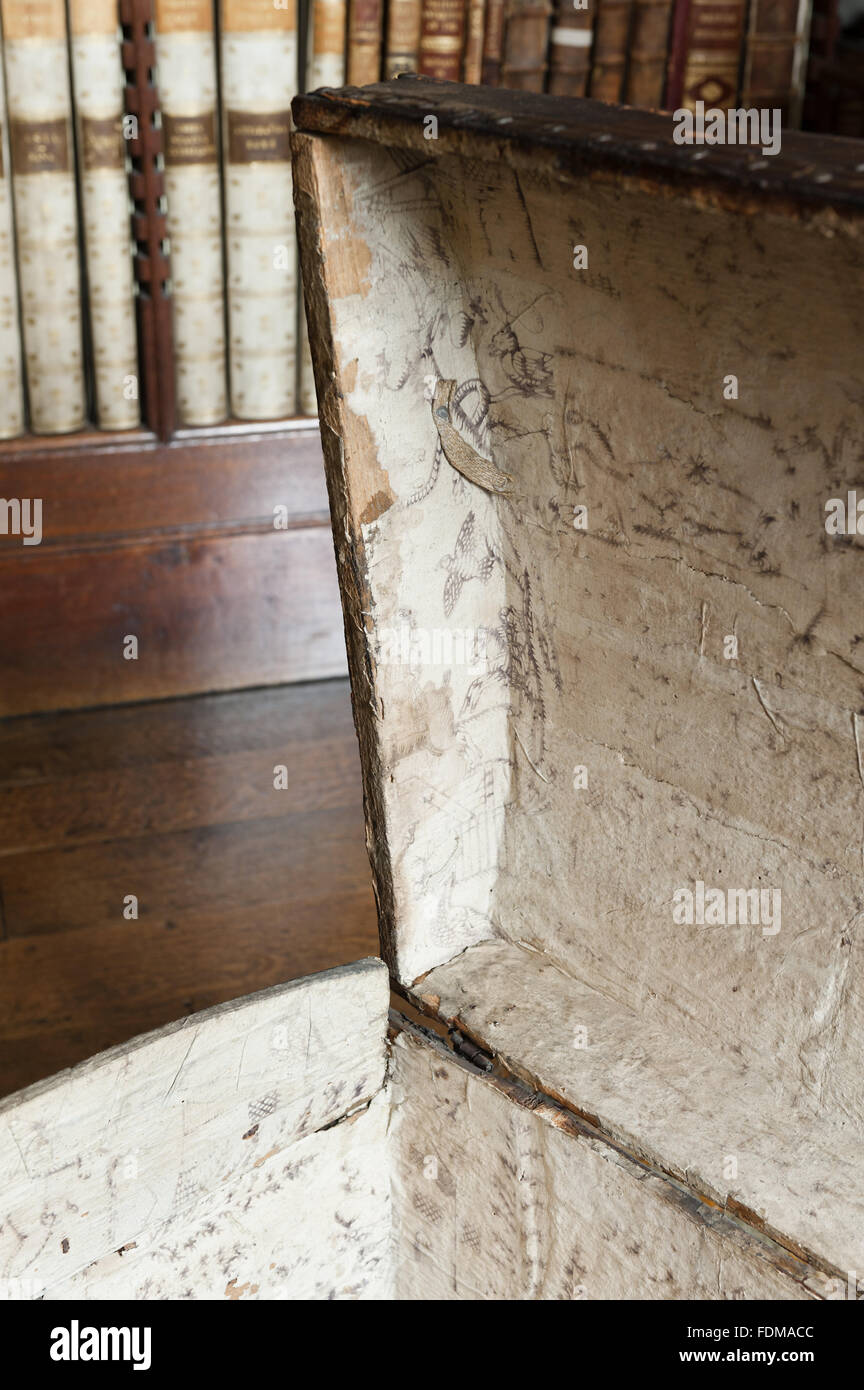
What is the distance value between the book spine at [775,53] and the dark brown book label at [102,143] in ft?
2.99

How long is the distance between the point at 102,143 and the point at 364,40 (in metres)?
0.40

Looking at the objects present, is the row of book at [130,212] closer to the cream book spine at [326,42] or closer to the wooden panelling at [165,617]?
the cream book spine at [326,42]

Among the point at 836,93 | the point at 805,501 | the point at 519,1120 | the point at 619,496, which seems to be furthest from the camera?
the point at 836,93

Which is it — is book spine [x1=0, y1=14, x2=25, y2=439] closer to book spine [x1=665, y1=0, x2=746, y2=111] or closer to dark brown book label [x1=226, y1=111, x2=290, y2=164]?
dark brown book label [x1=226, y1=111, x2=290, y2=164]

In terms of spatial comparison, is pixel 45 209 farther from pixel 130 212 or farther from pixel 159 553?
pixel 159 553

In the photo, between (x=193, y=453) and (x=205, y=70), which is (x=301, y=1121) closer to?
(x=193, y=453)

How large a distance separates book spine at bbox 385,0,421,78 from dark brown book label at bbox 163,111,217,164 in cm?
27

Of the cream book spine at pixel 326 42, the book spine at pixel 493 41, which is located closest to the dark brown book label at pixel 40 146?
the cream book spine at pixel 326 42

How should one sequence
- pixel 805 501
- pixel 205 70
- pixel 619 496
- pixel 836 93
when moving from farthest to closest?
pixel 836 93 → pixel 205 70 → pixel 619 496 → pixel 805 501

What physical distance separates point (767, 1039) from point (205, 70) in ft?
5.26

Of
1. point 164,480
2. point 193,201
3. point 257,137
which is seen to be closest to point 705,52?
point 257,137

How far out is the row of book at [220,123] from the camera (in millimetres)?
1910

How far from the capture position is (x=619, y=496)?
33.5 inches
